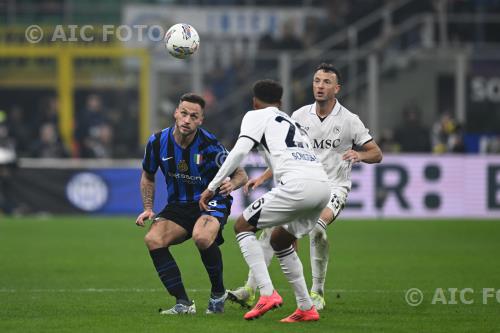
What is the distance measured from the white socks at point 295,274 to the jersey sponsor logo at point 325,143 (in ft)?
6.72

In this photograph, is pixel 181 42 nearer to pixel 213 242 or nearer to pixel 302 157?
pixel 213 242

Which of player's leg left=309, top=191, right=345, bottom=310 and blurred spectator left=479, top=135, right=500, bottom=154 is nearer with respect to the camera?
player's leg left=309, top=191, right=345, bottom=310

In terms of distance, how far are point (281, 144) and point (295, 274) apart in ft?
3.68

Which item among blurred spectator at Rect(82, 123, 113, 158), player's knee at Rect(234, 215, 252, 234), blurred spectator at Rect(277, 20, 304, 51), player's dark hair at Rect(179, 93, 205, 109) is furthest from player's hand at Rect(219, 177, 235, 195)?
blurred spectator at Rect(277, 20, 304, 51)

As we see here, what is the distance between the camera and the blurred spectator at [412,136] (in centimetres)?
2414

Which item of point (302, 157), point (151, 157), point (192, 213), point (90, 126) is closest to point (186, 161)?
point (151, 157)

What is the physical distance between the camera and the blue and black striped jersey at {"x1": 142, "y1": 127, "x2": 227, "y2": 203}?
9812 mm

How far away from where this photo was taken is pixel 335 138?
10859mm

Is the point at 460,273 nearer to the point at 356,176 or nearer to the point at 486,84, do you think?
the point at 356,176

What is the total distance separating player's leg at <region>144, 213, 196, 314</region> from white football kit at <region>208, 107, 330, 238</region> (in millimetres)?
974

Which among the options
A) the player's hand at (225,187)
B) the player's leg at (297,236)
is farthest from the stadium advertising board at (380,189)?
the player's leg at (297,236)

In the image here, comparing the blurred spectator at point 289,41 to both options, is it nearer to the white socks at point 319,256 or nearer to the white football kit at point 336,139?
the white football kit at point 336,139

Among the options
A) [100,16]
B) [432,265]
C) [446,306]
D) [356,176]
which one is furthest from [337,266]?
[100,16]

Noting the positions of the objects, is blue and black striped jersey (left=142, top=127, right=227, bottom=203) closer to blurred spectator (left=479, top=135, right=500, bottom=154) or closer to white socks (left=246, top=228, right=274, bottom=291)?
white socks (left=246, top=228, right=274, bottom=291)
